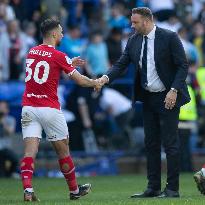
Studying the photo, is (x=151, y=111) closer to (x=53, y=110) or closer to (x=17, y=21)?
(x=53, y=110)

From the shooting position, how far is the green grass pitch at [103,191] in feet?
36.9

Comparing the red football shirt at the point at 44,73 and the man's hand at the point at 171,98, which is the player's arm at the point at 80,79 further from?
the man's hand at the point at 171,98

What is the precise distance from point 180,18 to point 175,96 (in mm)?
13227

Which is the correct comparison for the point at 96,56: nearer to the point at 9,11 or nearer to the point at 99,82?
the point at 9,11

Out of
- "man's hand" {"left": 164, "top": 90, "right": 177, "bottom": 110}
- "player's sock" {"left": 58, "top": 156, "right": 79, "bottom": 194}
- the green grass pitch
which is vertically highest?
"man's hand" {"left": 164, "top": 90, "right": 177, "bottom": 110}

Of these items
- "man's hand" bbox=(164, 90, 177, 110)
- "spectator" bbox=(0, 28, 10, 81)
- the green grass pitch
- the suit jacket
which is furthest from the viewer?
"spectator" bbox=(0, 28, 10, 81)

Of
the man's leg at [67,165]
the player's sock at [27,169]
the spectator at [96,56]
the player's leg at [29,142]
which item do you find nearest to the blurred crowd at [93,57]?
the spectator at [96,56]

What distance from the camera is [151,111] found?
40.7 ft

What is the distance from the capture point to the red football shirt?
458 inches

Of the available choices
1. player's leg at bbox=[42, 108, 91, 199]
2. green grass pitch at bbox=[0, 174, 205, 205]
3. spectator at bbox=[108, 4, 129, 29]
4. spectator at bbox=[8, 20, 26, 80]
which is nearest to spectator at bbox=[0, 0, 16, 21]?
spectator at bbox=[8, 20, 26, 80]

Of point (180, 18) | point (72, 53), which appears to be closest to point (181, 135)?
point (72, 53)

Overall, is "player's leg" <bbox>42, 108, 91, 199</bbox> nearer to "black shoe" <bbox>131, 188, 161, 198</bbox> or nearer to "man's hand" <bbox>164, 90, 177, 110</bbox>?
"black shoe" <bbox>131, 188, 161, 198</bbox>

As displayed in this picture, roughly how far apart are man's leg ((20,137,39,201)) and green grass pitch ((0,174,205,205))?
0.17m

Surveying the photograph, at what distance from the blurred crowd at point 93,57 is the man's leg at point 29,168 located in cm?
766
